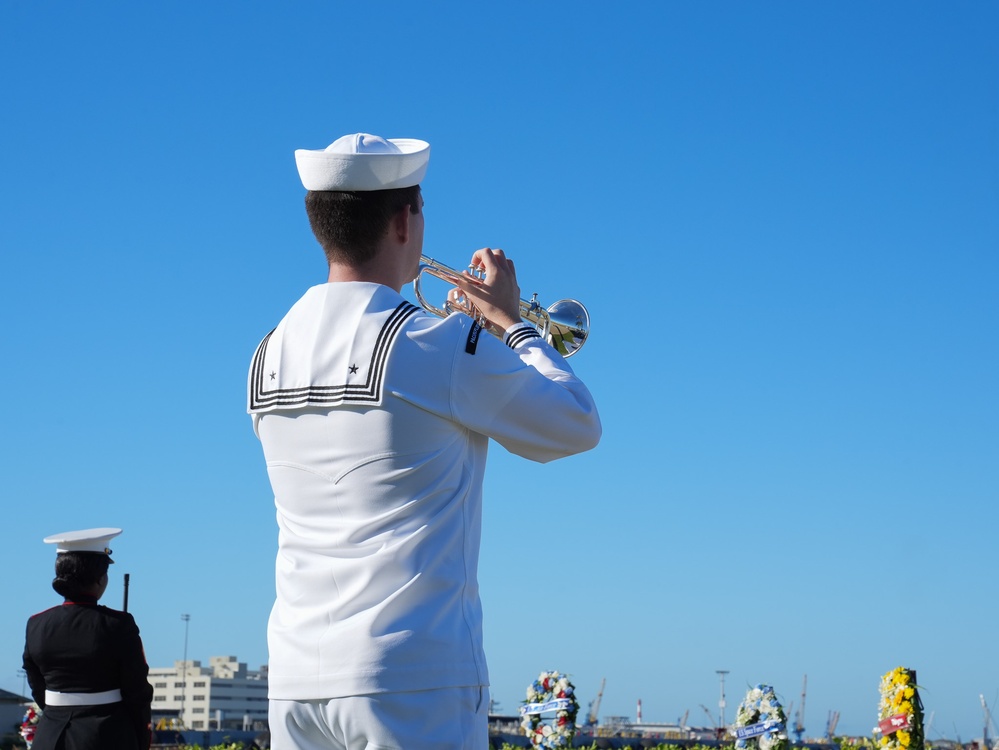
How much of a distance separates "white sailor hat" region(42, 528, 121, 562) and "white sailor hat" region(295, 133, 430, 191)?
4.44 m

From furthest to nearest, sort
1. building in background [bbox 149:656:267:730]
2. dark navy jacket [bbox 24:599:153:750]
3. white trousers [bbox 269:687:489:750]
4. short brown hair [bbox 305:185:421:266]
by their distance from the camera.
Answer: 1. building in background [bbox 149:656:267:730]
2. dark navy jacket [bbox 24:599:153:750]
3. short brown hair [bbox 305:185:421:266]
4. white trousers [bbox 269:687:489:750]

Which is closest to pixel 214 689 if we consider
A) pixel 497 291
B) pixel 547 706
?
pixel 547 706

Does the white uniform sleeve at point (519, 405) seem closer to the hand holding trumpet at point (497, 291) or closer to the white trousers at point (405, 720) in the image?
the hand holding trumpet at point (497, 291)

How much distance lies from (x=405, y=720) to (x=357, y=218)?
46.1 inches

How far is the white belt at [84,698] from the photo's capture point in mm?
6707

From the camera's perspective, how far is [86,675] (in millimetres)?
6719

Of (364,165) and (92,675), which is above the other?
(364,165)

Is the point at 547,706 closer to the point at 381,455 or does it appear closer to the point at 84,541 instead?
the point at 84,541

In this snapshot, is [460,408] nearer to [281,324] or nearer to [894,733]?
[281,324]

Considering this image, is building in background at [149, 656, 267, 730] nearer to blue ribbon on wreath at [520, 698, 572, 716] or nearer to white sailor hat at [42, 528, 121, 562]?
blue ribbon on wreath at [520, 698, 572, 716]

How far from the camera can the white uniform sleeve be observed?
2918 mm

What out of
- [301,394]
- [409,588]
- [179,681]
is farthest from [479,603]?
[179,681]

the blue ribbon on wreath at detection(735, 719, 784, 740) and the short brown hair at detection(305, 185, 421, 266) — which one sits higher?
the short brown hair at detection(305, 185, 421, 266)

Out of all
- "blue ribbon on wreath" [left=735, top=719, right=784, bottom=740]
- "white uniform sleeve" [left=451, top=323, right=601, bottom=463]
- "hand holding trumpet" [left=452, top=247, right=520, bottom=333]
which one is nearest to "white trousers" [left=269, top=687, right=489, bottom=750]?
"white uniform sleeve" [left=451, top=323, right=601, bottom=463]
